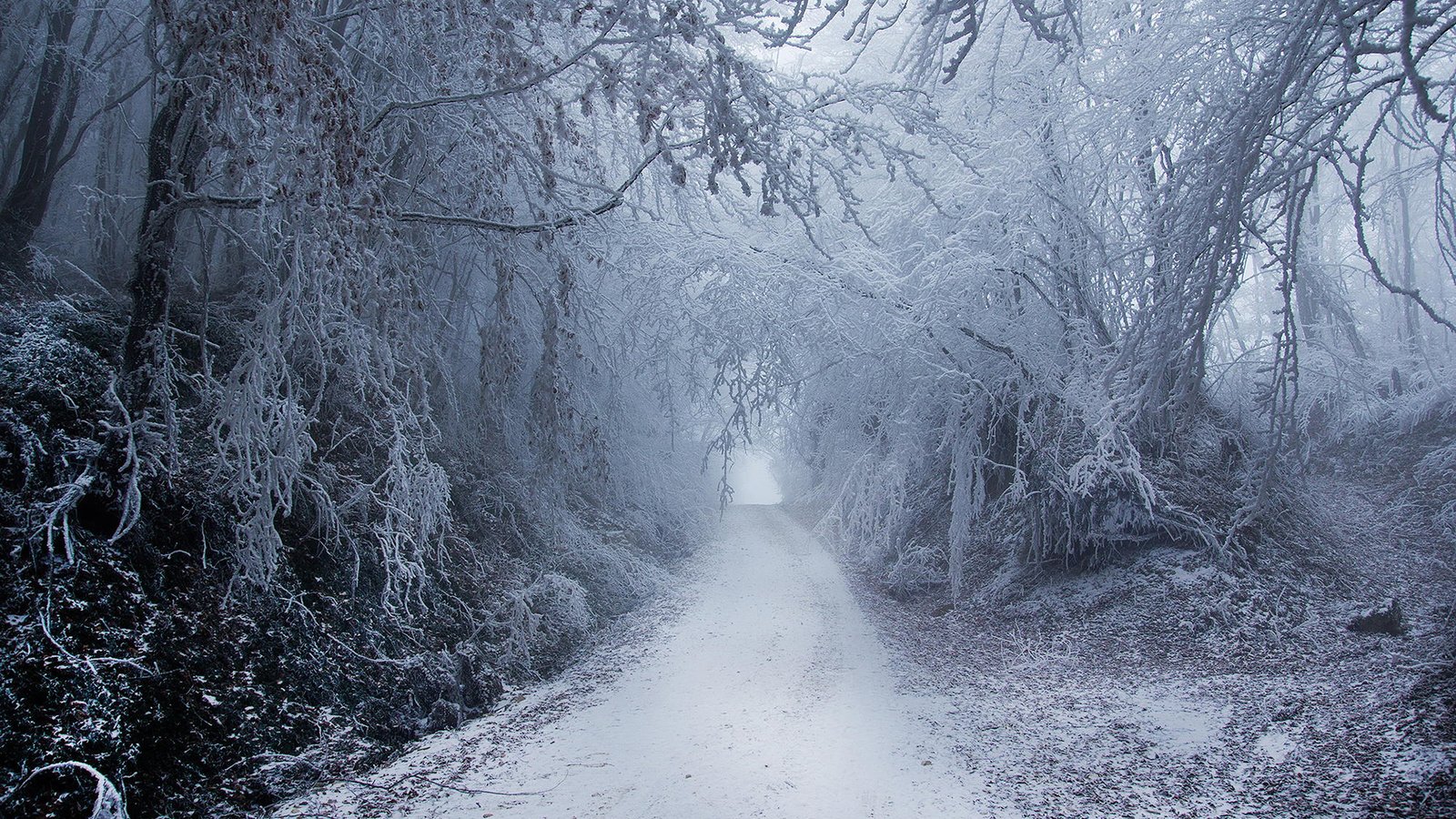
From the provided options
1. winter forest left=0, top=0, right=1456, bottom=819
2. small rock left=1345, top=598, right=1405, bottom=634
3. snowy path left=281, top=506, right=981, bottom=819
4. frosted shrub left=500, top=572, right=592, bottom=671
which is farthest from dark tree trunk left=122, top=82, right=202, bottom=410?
small rock left=1345, top=598, right=1405, bottom=634

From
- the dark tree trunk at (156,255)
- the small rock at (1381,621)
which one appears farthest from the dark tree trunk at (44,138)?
the small rock at (1381,621)

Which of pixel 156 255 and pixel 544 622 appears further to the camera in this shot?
pixel 544 622

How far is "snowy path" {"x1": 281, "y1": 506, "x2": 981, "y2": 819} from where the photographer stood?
3490mm

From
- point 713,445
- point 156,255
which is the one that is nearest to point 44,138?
point 156,255

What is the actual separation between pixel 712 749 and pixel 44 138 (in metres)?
6.90

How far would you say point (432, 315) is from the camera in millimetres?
5906

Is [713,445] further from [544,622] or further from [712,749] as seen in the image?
[712,749]

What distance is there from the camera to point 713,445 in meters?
7.03

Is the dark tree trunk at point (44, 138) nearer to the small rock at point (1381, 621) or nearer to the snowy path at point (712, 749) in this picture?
the snowy path at point (712, 749)

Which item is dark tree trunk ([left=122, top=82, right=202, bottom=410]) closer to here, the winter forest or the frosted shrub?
the winter forest

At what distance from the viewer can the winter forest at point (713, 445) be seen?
3105mm

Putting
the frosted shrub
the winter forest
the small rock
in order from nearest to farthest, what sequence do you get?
the winter forest
the small rock
the frosted shrub

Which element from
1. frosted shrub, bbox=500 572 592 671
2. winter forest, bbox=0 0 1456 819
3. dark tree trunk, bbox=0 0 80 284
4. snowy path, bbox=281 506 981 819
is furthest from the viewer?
frosted shrub, bbox=500 572 592 671

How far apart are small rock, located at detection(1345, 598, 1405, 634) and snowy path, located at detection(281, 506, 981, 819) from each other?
3007mm
